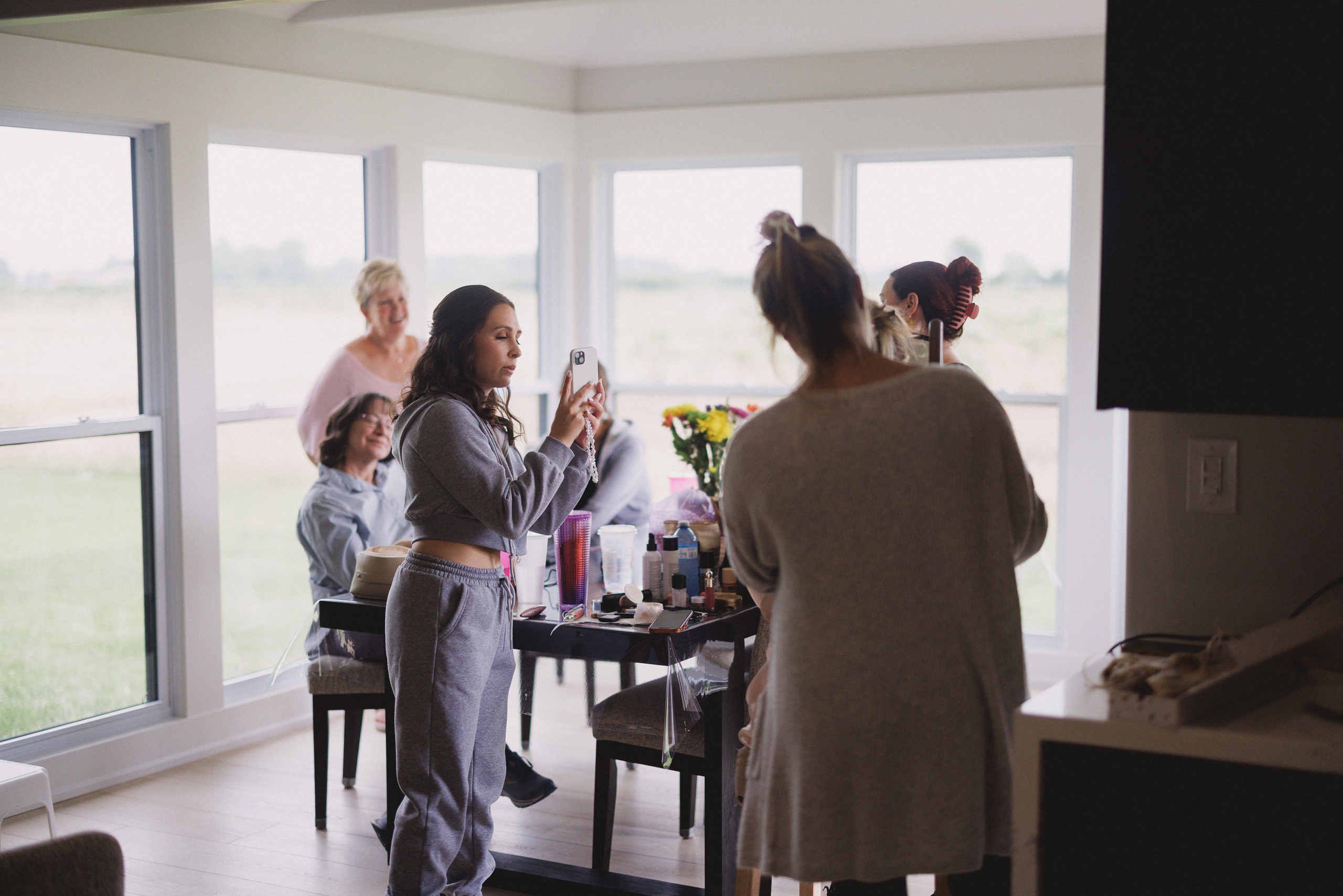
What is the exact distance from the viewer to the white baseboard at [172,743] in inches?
156

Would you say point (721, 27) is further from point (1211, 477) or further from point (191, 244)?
point (1211, 477)

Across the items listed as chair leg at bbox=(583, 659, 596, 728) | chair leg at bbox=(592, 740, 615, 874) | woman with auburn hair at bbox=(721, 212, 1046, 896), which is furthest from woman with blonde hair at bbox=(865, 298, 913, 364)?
chair leg at bbox=(583, 659, 596, 728)

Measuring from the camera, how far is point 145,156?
4.20 meters

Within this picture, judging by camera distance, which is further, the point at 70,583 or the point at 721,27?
the point at 721,27

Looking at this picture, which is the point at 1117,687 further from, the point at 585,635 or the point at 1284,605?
the point at 585,635

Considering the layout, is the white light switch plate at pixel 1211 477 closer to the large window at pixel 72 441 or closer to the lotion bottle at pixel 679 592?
the lotion bottle at pixel 679 592

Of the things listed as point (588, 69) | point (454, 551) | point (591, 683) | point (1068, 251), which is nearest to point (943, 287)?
point (454, 551)

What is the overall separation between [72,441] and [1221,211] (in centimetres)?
354

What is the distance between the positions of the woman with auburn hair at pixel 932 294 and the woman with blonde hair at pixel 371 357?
2271 mm

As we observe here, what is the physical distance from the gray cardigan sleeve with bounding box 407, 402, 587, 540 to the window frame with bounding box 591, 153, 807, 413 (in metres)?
2.89

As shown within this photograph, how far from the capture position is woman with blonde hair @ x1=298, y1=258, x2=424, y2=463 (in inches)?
181

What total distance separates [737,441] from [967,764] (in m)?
0.56

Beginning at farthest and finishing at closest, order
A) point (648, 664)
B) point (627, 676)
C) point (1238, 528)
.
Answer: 1. point (627, 676)
2. point (648, 664)
3. point (1238, 528)

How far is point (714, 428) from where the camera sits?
3.45 meters
